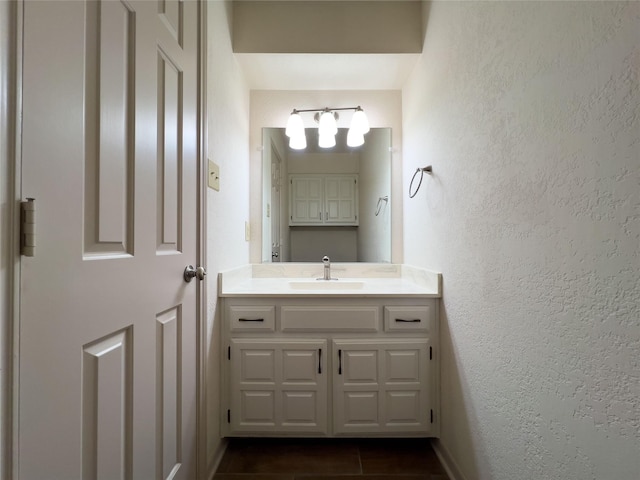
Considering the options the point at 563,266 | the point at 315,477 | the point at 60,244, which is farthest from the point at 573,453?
the point at 60,244

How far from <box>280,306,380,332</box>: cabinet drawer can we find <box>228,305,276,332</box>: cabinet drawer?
0.17 ft

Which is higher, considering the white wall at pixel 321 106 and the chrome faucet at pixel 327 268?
the white wall at pixel 321 106

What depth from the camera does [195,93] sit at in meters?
1.11

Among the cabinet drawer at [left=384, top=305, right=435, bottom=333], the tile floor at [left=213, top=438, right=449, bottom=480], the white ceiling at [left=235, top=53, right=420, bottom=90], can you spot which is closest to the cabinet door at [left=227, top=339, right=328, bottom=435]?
the tile floor at [left=213, top=438, right=449, bottom=480]

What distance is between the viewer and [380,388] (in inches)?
53.8

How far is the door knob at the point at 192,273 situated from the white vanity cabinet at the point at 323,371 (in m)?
0.34

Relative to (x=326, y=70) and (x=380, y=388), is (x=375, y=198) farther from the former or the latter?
(x=380, y=388)

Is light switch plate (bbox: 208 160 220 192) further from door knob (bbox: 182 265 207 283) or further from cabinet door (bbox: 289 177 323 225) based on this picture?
cabinet door (bbox: 289 177 323 225)

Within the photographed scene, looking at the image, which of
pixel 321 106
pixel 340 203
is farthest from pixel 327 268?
pixel 321 106

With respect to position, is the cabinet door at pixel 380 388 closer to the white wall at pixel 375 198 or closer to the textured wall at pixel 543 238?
the textured wall at pixel 543 238

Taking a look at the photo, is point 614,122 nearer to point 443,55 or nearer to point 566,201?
point 566,201

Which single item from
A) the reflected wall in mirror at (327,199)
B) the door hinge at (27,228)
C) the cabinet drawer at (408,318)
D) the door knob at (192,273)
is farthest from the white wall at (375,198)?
the door hinge at (27,228)

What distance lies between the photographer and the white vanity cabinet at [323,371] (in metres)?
1.36

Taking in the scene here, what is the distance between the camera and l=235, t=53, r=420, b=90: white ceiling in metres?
1.67
